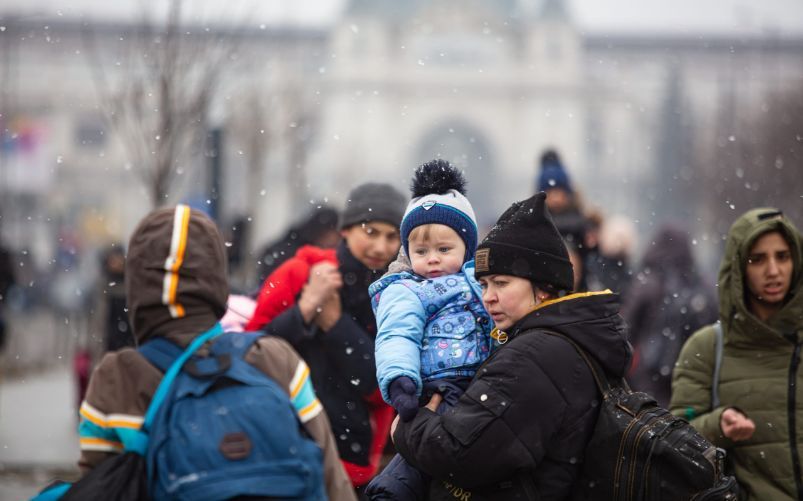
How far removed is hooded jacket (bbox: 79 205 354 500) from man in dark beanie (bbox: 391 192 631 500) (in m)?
0.33

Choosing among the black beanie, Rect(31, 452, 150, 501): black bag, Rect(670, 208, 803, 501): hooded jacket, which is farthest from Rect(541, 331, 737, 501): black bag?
Rect(31, 452, 150, 501): black bag

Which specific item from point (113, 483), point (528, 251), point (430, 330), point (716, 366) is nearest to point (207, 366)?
point (113, 483)

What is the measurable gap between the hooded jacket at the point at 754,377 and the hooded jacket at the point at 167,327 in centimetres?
171

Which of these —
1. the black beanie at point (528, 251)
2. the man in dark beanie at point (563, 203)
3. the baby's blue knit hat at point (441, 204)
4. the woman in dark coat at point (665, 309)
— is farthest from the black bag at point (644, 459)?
the woman in dark coat at point (665, 309)

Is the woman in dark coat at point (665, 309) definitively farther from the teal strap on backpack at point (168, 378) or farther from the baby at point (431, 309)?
the teal strap on backpack at point (168, 378)

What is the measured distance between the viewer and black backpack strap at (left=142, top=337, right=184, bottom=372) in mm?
2887

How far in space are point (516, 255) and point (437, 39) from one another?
7596 cm

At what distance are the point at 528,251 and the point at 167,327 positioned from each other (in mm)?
1102

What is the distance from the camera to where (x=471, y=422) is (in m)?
2.97

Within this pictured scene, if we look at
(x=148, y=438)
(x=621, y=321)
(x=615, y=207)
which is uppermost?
(x=621, y=321)

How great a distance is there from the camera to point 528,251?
128 inches

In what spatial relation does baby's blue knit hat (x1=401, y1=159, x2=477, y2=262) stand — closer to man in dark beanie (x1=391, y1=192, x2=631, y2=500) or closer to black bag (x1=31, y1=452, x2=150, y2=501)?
man in dark beanie (x1=391, y1=192, x2=631, y2=500)

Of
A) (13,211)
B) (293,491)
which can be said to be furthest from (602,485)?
(13,211)

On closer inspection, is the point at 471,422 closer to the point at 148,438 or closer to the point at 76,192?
the point at 148,438
